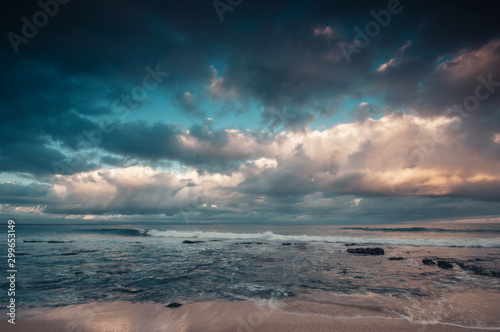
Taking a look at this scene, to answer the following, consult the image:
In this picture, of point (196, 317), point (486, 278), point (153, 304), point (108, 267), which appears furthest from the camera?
point (108, 267)

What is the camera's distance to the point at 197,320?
7625mm

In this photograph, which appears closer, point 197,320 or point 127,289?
point 197,320

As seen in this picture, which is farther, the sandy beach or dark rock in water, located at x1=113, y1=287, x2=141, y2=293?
dark rock in water, located at x1=113, y1=287, x2=141, y2=293

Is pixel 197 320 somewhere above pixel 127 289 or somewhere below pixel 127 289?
above

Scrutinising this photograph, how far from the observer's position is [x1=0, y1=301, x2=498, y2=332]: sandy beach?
22.9 feet

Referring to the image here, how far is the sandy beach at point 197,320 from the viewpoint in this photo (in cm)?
697

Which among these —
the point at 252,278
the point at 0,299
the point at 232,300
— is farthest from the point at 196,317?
the point at 0,299

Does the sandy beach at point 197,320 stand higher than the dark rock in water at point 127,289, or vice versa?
the sandy beach at point 197,320

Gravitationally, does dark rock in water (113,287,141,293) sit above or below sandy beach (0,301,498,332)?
below

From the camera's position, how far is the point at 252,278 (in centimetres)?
1385

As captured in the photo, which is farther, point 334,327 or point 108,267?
point 108,267

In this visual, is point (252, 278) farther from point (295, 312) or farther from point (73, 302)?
point (73, 302)

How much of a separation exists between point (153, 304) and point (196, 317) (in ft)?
7.81

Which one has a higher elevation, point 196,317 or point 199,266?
point 196,317
